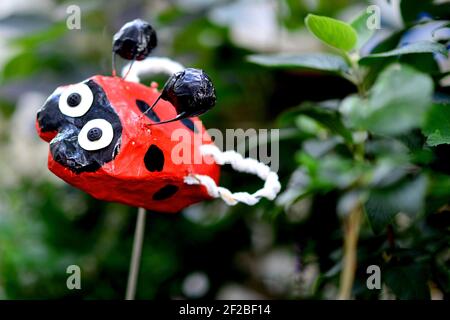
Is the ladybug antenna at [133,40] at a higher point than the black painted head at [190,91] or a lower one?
higher

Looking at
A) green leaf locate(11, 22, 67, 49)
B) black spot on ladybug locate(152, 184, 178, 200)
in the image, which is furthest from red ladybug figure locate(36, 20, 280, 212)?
green leaf locate(11, 22, 67, 49)

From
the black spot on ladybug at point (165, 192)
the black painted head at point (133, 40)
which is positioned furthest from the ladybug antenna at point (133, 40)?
the black spot on ladybug at point (165, 192)

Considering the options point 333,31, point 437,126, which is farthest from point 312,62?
point 437,126

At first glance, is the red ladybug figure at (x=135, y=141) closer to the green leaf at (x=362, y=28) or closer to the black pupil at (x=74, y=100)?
the black pupil at (x=74, y=100)

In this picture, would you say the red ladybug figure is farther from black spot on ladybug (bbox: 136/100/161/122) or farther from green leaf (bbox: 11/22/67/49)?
green leaf (bbox: 11/22/67/49)

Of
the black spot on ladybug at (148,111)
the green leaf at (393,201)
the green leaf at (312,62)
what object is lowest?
the green leaf at (393,201)

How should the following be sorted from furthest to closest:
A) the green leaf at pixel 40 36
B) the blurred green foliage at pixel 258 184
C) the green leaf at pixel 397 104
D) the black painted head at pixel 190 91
Answer: the green leaf at pixel 40 36 < the blurred green foliage at pixel 258 184 < the black painted head at pixel 190 91 < the green leaf at pixel 397 104
